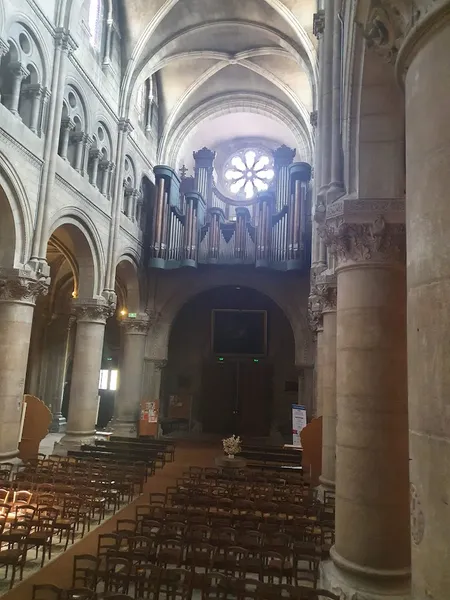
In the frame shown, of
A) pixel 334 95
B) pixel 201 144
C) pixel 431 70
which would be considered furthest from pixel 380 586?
pixel 201 144

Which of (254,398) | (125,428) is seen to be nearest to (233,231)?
(254,398)

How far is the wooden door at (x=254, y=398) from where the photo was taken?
25.4 metres

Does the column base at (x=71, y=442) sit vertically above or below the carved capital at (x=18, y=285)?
below

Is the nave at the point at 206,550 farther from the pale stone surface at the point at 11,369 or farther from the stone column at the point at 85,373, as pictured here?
the stone column at the point at 85,373

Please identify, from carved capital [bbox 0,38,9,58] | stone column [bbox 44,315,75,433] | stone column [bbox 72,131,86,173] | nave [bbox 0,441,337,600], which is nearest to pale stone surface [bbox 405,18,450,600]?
nave [bbox 0,441,337,600]

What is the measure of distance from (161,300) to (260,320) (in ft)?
17.5

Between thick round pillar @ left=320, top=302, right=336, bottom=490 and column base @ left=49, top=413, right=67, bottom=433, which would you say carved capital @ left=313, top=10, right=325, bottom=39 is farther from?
column base @ left=49, top=413, right=67, bottom=433

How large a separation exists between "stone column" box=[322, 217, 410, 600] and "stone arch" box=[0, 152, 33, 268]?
8.76 meters

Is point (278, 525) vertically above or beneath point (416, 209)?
beneath

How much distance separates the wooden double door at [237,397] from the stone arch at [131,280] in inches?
240

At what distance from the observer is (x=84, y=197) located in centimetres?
1611

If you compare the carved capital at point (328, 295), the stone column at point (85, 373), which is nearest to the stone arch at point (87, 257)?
the stone column at point (85, 373)

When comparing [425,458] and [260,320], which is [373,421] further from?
[260,320]

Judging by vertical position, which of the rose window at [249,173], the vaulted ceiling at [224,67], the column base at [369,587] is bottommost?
the column base at [369,587]
